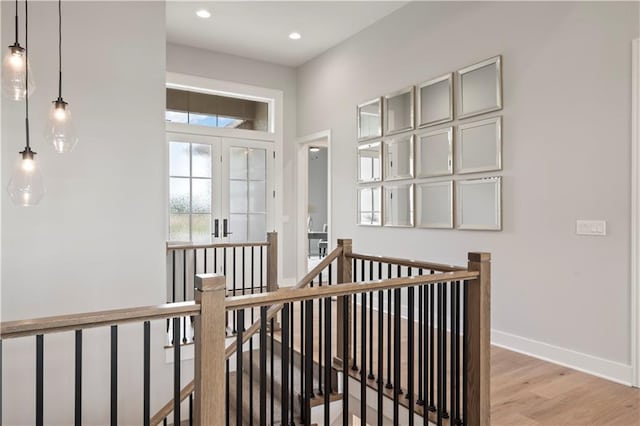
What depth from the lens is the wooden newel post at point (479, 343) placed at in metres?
2.12

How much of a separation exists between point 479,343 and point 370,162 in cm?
312

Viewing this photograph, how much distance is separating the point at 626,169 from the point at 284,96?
4758 mm

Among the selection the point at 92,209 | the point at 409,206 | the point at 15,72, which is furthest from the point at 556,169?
the point at 92,209

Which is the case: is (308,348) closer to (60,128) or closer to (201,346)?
(201,346)

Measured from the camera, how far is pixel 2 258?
293 cm

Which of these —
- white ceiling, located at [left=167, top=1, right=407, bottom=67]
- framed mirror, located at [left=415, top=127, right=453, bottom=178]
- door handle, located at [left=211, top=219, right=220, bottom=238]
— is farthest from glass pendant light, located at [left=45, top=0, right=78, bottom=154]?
door handle, located at [left=211, top=219, right=220, bottom=238]

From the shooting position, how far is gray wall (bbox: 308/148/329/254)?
11383 mm

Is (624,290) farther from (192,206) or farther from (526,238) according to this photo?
(192,206)

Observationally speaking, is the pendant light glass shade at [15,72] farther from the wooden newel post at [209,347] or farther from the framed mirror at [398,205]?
the framed mirror at [398,205]

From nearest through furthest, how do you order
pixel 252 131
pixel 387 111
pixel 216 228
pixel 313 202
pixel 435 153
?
pixel 435 153 < pixel 387 111 < pixel 216 228 < pixel 252 131 < pixel 313 202

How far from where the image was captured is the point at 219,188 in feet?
19.1

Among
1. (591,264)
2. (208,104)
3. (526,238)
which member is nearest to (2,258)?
(208,104)

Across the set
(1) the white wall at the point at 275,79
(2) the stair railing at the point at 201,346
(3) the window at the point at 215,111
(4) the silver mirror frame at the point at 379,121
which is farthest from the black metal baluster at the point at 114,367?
(1) the white wall at the point at 275,79

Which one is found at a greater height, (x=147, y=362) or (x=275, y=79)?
(x=275, y=79)
